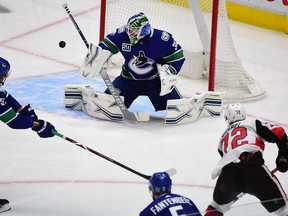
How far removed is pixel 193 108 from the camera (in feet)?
18.7

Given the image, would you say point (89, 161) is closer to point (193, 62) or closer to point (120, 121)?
point (120, 121)

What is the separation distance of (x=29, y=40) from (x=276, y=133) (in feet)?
12.8

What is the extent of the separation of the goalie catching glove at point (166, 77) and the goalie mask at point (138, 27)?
228 millimetres

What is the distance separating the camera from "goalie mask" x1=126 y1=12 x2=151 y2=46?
17.9 ft

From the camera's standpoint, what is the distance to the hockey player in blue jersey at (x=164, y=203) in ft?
10.4

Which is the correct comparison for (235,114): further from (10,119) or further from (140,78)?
(140,78)

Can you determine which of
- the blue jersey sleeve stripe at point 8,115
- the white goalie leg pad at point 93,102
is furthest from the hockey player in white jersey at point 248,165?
the white goalie leg pad at point 93,102

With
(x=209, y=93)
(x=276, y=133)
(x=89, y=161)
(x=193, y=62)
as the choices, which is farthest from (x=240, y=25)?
(x=276, y=133)

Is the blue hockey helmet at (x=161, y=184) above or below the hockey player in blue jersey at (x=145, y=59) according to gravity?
above

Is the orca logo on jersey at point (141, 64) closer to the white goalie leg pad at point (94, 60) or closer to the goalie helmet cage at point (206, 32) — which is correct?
the white goalie leg pad at point (94, 60)

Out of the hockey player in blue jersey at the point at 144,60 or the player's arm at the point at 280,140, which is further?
the hockey player in blue jersey at the point at 144,60

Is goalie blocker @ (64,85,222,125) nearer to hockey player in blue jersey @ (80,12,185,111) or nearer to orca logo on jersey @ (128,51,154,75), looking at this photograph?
hockey player in blue jersey @ (80,12,185,111)

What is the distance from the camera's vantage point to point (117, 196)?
4.48 m

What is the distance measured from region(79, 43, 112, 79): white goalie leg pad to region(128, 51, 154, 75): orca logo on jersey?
0.16 m
